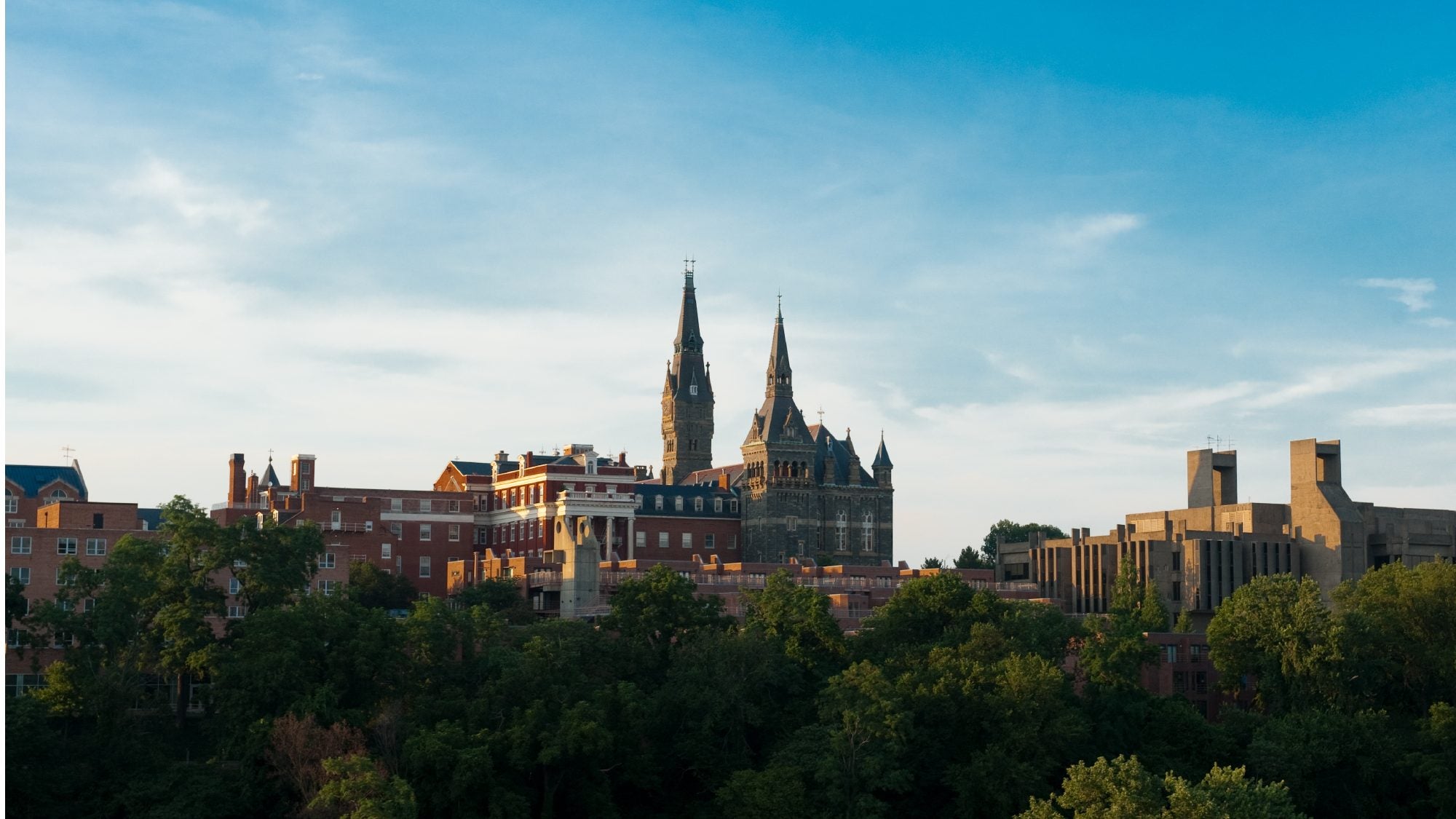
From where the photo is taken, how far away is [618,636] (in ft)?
286

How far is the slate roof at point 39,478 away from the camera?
12350 centimetres

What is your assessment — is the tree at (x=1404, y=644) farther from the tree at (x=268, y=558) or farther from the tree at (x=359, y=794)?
the tree at (x=268, y=558)

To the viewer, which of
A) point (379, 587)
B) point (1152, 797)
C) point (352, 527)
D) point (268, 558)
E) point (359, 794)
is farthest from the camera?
point (352, 527)

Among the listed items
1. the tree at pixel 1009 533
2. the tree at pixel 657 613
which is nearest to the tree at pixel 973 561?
the tree at pixel 1009 533

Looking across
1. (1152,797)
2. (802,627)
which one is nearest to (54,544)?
(802,627)

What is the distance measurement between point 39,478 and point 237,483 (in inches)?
613

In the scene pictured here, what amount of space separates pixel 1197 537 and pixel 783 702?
5819 centimetres

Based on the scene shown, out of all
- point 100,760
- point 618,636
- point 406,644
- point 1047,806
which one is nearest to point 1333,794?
point 1047,806

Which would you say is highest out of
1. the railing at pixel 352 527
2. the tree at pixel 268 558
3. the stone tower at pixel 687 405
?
the stone tower at pixel 687 405

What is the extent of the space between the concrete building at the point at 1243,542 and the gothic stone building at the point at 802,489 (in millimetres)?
27218

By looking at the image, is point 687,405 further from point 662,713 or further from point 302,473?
point 662,713

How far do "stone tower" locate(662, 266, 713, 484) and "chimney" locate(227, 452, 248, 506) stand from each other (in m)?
65.3

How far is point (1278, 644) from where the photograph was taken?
9338 cm

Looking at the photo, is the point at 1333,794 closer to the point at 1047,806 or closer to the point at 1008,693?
the point at 1008,693
